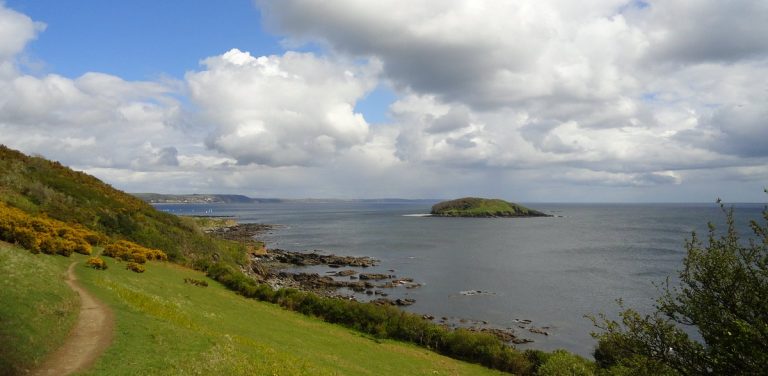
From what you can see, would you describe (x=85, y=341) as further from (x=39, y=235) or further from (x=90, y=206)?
(x=90, y=206)

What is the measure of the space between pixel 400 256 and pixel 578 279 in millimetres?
47081

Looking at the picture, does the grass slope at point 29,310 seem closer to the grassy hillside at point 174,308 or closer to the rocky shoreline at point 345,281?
the grassy hillside at point 174,308

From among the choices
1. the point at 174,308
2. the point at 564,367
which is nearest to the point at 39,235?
the point at 174,308

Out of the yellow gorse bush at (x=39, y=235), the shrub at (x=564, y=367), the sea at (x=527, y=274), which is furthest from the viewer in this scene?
the sea at (x=527, y=274)

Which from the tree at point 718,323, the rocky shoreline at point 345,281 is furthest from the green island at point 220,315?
the rocky shoreline at point 345,281

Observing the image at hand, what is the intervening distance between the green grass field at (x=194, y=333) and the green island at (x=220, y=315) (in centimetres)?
11

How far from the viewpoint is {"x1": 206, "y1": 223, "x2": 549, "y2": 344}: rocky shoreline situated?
192ft

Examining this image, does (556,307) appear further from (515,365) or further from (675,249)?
(675,249)

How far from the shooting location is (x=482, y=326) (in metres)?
58.6

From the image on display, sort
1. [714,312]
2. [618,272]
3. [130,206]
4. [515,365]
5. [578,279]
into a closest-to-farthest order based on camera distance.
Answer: [714,312]
[515,365]
[130,206]
[578,279]
[618,272]

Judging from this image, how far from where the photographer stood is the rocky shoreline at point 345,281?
2306 inches

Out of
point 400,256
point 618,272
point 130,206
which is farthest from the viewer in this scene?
point 400,256

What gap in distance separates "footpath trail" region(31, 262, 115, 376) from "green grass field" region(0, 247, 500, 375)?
1.33 feet

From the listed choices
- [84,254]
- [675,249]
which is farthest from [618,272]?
[84,254]
